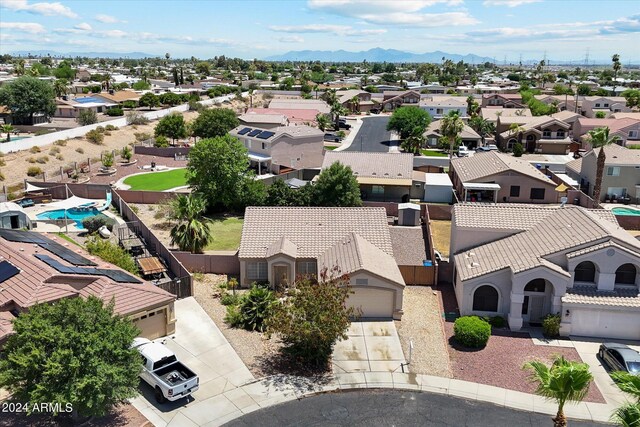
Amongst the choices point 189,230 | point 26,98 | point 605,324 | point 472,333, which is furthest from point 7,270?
point 26,98

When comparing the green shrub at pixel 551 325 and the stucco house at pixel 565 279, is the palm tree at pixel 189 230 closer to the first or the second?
the stucco house at pixel 565 279

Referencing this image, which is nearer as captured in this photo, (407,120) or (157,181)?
(157,181)

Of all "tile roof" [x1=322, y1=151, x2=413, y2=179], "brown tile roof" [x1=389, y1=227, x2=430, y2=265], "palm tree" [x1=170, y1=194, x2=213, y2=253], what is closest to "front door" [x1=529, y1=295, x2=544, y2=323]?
"brown tile roof" [x1=389, y1=227, x2=430, y2=265]

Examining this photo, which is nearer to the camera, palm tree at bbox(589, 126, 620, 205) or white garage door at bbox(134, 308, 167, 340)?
white garage door at bbox(134, 308, 167, 340)

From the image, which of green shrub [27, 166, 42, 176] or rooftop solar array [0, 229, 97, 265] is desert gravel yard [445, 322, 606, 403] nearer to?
rooftop solar array [0, 229, 97, 265]

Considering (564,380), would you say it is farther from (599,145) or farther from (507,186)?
(507,186)

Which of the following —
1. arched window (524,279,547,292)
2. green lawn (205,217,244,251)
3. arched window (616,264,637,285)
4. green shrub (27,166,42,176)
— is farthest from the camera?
green shrub (27,166,42,176)

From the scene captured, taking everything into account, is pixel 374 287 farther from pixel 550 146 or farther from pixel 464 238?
pixel 550 146

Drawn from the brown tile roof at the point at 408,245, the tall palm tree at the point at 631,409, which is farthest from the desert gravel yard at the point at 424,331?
the tall palm tree at the point at 631,409
